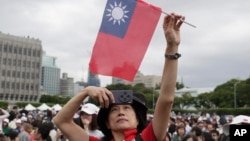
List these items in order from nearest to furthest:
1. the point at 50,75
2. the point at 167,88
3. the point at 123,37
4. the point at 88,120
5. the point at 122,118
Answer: the point at 167,88, the point at 122,118, the point at 123,37, the point at 88,120, the point at 50,75

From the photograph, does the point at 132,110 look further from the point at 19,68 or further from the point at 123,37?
the point at 19,68

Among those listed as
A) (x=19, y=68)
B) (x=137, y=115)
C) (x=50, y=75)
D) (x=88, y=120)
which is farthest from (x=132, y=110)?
(x=50, y=75)

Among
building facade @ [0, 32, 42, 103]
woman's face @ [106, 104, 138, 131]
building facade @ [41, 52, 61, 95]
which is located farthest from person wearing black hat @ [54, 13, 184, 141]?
building facade @ [41, 52, 61, 95]

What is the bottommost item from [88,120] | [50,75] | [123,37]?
[88,120]

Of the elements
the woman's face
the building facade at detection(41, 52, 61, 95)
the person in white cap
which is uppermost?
the building facade at detection(41, 52, 61, 95)

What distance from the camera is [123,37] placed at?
3.50m

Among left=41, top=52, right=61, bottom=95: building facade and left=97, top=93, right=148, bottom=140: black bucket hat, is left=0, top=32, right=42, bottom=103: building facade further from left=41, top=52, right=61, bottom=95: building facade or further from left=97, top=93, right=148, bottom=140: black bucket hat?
left=97, top=93, right=148, bottom=140: black bucket hat

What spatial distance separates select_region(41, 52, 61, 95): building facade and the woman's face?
181 meters

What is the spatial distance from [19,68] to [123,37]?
102 metres

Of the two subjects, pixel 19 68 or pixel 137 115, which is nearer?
pixel 137 115

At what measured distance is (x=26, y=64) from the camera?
102062mm

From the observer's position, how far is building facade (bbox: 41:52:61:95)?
183 metres

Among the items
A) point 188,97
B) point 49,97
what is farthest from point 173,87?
point 49,97

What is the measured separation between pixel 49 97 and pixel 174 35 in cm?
8899
